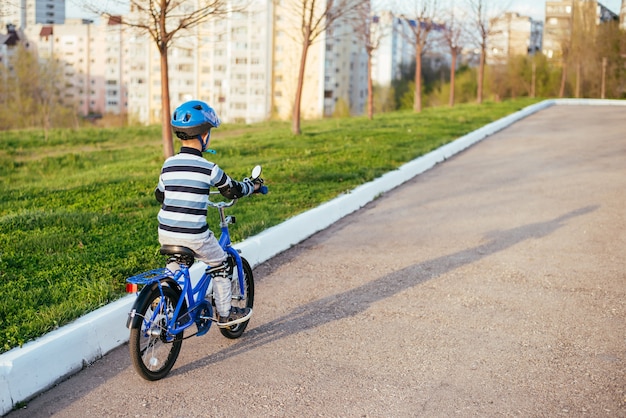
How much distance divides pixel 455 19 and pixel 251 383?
32.3m

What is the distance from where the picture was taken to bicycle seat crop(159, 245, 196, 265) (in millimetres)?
4508

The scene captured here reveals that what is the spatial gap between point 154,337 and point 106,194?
20.8ft

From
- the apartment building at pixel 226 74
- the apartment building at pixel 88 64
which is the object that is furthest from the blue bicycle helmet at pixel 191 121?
the apartment building at pixel 88 64

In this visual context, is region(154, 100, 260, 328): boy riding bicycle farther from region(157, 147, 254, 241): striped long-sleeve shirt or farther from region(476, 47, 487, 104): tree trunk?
region(476, 47, 487, 104): tree trunk

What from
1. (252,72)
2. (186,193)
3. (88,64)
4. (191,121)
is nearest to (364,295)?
(186,193)

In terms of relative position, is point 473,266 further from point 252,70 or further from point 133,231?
point 252,70

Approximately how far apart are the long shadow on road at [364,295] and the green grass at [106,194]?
1163 mm

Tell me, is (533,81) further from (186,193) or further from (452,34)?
(186,193)

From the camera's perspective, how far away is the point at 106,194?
10.3 m

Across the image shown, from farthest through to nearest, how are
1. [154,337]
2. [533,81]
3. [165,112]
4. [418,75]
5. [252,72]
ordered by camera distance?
[252,72] → [533,81] → [418,75] → [165,112] → [154,337]

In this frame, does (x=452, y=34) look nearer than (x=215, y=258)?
No

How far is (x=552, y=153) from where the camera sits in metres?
15.5

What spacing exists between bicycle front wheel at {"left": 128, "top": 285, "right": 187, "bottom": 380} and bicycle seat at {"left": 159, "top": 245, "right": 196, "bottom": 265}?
0.23m

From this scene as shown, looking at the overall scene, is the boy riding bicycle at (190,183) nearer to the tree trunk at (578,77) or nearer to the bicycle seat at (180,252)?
the bicycle seat at (180,252)
